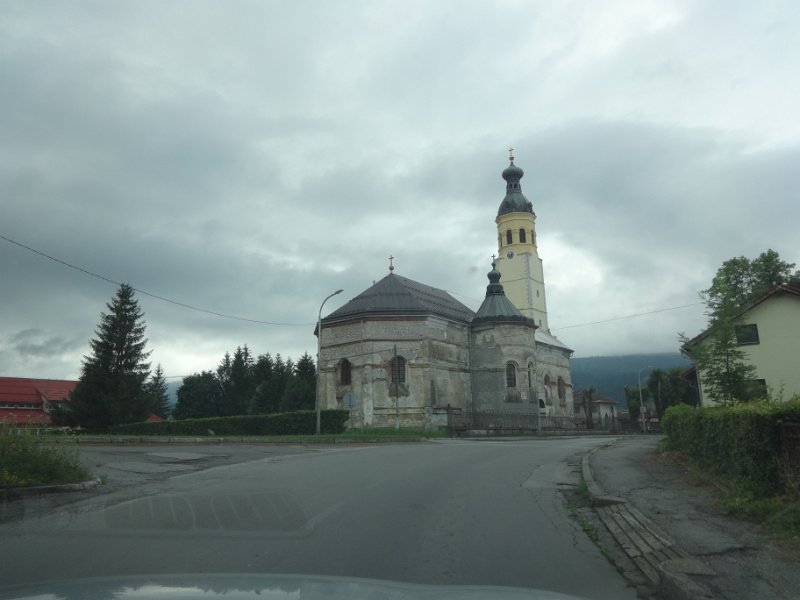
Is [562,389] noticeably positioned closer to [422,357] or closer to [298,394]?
[422,357]

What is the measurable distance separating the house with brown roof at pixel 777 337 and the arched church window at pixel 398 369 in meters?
22.4

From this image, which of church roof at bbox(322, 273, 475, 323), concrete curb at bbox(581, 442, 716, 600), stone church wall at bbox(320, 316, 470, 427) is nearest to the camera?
concrete curb at bbox(581, 442, 716, 600)

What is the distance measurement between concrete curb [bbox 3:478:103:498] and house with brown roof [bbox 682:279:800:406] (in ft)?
83.8

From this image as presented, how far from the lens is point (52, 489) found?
1072 cm

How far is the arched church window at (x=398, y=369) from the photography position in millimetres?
46531

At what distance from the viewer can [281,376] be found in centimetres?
8288

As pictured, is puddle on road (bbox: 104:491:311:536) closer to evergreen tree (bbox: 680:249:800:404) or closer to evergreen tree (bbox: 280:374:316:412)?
evergreen tree (bbox: 680:249:800:404)

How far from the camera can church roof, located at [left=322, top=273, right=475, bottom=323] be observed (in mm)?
47906

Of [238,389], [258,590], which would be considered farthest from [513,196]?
[258,590]

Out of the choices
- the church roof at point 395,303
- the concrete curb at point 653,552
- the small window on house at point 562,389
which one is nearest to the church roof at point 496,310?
the church roof at point 395,303

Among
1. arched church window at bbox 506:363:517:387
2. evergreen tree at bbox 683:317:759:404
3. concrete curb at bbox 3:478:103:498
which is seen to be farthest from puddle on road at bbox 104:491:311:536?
arched church window at bbox 506:363:517:387

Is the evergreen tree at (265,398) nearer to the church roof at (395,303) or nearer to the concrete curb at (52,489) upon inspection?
the church roof at (395,303)

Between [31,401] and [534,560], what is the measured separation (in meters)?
82.9

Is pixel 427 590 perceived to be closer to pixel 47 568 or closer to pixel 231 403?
pixel 47 568
